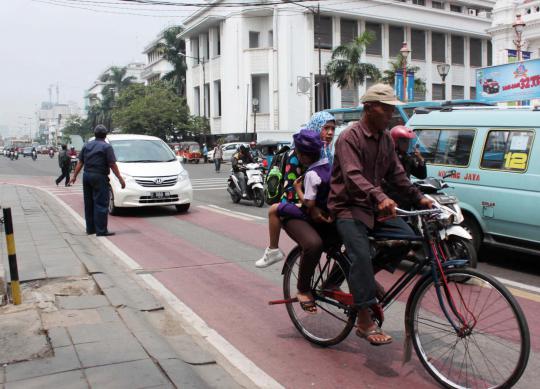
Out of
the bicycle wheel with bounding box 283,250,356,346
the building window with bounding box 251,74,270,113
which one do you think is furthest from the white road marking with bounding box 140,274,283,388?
the building window with bounding box 251,74,270,113

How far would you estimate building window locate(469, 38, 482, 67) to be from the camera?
60094 millimetres

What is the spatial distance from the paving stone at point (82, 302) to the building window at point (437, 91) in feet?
183

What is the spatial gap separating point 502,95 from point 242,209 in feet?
38.2

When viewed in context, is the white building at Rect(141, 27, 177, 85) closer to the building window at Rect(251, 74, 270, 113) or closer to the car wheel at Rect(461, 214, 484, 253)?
the building window at Rect(251, 74, 270, 113)

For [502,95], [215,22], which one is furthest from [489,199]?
[215,22]

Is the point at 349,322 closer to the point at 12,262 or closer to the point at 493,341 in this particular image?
the point at 493,341

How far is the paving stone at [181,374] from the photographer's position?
11.8ft

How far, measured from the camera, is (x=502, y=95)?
20328 millimetres

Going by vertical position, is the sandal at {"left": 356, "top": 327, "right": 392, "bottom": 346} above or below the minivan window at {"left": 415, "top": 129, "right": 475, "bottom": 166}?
below

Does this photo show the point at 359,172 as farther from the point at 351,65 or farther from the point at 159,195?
the point at 351,65

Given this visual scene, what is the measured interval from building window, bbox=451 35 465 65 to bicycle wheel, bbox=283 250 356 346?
5902 cm

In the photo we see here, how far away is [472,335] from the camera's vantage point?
11.8 feet

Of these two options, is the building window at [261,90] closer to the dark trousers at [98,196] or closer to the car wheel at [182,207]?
the car wheel at [182,207]

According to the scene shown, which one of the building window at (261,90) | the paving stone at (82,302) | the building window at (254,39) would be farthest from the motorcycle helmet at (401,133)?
the building window at (254,39)
